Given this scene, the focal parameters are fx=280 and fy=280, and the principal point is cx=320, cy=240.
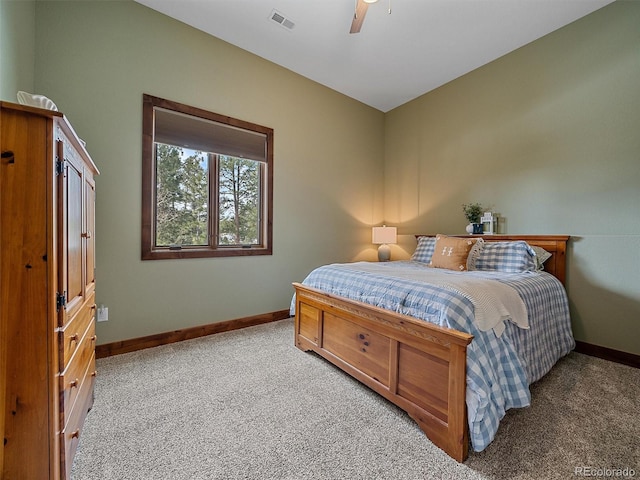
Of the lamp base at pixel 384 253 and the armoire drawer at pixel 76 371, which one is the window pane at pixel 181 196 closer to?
the armoire drawer at pixel 76 371

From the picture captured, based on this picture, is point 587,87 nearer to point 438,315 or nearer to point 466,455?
point 438,315

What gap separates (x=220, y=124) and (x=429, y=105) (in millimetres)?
2934

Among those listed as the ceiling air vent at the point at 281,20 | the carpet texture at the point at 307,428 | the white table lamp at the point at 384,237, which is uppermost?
the ceiling air vent at the point at 281,20

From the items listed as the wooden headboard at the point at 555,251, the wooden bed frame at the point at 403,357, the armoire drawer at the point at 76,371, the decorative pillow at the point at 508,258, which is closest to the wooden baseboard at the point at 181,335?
the armoire drawer at the point at 76,371

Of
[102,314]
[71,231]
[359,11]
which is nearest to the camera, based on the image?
[71,231]

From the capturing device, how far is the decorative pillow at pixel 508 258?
2643mm

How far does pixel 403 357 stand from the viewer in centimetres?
169

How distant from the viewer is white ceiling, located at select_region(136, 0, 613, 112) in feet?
8.39

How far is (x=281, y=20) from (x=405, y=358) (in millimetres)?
3162

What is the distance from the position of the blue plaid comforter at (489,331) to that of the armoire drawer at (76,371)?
5.19 feet

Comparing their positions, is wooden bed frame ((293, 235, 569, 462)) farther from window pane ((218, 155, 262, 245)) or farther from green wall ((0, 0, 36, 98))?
green wall ((0, 0, 36, 98))

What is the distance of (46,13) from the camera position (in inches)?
86.7

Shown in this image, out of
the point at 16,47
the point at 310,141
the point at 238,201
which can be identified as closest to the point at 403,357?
the point at 238,201

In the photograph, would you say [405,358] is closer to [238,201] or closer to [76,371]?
[76,371]
